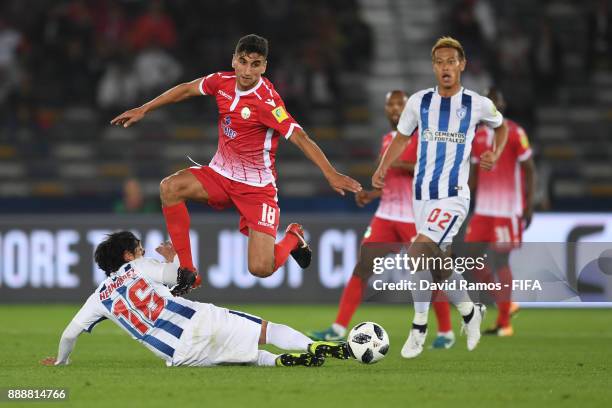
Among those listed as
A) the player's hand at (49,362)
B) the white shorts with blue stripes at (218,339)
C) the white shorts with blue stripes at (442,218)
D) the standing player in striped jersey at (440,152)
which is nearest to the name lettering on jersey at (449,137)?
the standing player in striped jersey at (440,152)

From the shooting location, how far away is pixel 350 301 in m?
9.62

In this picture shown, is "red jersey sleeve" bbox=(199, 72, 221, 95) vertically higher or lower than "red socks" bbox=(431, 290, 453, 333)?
higher

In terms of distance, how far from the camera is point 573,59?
742 inches

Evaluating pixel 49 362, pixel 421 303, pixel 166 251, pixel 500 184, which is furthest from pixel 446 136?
pixel 49 362

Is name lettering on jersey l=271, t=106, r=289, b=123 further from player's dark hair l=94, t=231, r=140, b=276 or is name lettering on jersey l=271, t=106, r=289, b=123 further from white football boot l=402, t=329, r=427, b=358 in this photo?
white football boot l=402, t=329, r=427, b=358

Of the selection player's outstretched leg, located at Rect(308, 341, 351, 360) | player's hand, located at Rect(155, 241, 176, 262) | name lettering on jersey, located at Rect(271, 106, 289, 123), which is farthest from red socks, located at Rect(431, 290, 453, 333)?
player's hand, located at Rect(155, 241, 176, 262)

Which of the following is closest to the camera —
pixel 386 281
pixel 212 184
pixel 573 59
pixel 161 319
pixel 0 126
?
pixel 161 319

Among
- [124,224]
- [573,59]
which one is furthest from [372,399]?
[573,59]

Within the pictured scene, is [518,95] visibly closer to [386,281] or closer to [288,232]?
[386,281]

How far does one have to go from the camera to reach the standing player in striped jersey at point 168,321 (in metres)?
7.32

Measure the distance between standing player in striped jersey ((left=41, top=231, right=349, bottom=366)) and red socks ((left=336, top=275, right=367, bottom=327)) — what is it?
2.10m

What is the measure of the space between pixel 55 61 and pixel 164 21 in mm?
1644

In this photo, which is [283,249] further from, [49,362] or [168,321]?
[49,362]

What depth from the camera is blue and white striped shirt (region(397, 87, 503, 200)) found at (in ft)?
Answer: 27.0
